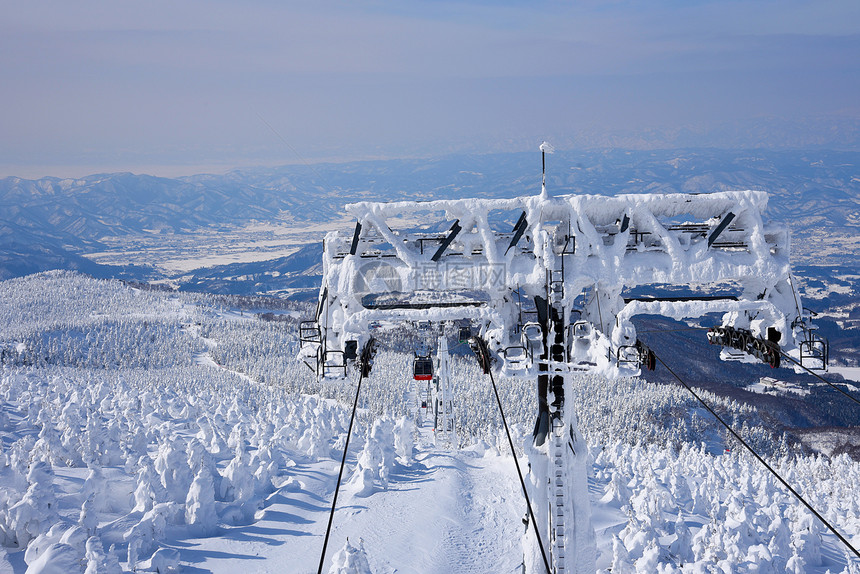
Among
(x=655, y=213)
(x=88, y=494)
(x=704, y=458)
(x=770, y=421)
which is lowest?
(x=770, y=421)

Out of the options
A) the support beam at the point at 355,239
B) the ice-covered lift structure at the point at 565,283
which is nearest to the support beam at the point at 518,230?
the ice-covered lift structure at the point at 565,283

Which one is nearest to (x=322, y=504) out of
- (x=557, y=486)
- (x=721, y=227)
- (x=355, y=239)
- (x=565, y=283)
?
(x=557, y=486)

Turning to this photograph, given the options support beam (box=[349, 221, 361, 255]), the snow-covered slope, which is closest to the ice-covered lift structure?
support beam (box=[349, 221, 361, 255])

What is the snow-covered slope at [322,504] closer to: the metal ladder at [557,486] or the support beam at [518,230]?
the metal ladder at [557,486]

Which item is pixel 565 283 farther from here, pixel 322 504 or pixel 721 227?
pixel 322 504

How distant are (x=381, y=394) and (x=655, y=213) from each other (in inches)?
4012

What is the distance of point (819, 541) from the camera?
31719mm

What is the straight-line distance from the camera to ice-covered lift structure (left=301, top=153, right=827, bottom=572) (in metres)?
9.35

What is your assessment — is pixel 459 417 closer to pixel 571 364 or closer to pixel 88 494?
pixel 88 494

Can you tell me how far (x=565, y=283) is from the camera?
30.9 feet

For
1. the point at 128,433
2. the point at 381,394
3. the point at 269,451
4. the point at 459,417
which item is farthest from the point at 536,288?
the point at 381,394

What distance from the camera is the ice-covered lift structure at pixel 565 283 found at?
9.35 m

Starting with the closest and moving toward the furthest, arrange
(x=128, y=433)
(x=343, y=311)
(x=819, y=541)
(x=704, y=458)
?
1. (x=343, y=311)
2. (x=819, y=541)
3. (x=128, y=433)
4. (x=704, y=458)

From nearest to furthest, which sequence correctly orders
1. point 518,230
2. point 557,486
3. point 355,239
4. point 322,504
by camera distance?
point 518,230, point 355,239, point 557,486, point 322,504
